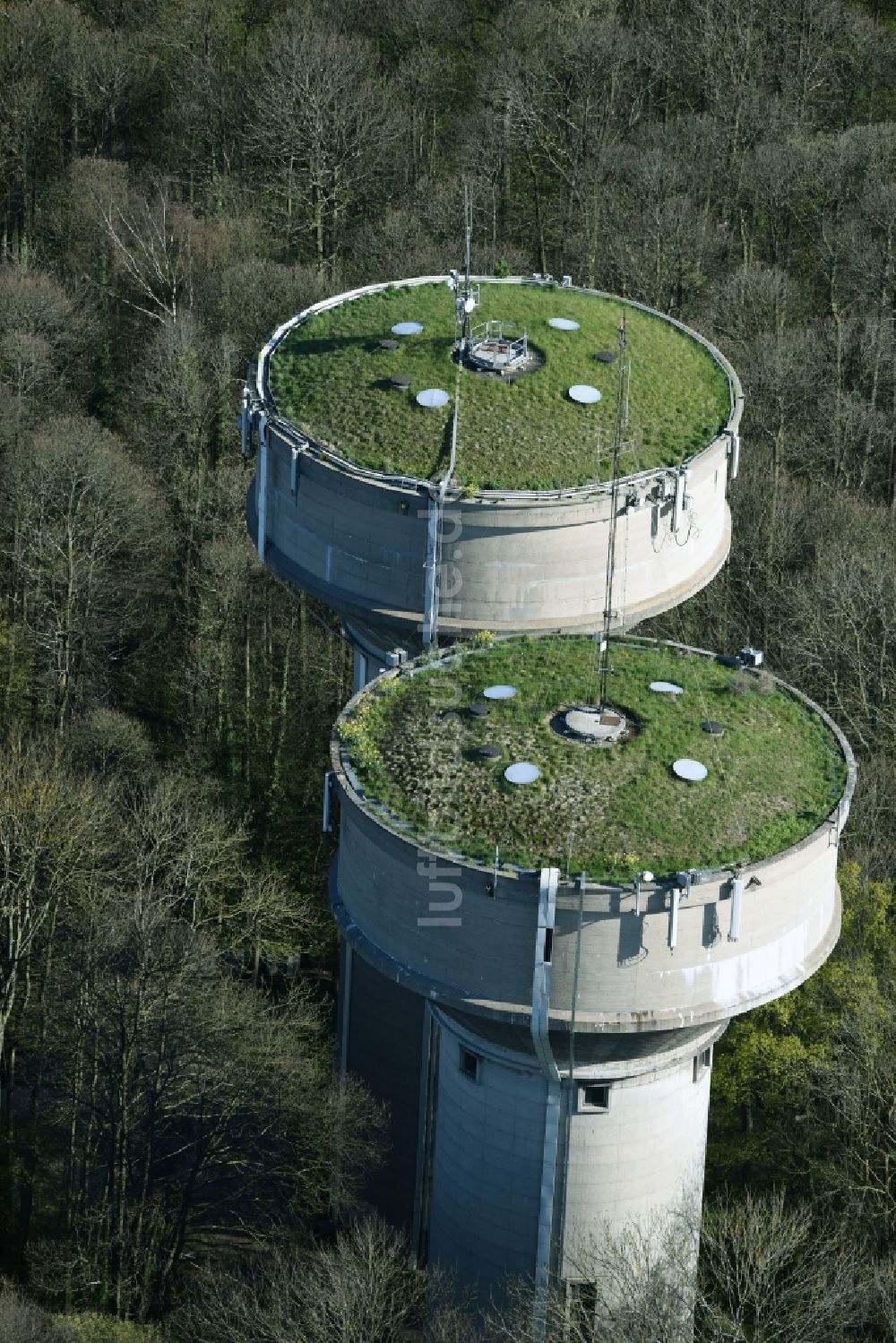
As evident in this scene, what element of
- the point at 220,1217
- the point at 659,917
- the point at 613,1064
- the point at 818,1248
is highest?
the point at 659,917

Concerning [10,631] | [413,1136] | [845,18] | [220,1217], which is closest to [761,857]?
[413,1136]

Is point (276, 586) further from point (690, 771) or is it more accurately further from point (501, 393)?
point (690, 771)

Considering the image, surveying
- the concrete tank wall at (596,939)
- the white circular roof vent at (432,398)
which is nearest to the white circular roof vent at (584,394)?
the white circular roof vent at (432,398)

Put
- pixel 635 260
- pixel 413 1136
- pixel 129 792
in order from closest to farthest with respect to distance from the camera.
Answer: pixel 413 1136 → pixel 129 792 → pixel 635 260

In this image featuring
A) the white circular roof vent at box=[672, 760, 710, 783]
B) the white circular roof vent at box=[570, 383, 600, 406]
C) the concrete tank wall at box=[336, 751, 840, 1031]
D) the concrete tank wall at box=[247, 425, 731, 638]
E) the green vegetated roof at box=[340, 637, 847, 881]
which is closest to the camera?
the concrete tank wall at box=[336, 751, 840, 1031]

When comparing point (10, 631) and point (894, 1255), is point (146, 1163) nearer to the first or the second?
point (894, 1255)

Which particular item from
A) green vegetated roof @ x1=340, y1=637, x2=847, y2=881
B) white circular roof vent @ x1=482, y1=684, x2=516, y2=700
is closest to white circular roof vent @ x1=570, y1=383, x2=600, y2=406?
green vegetated roof @ x1=340, y1=637, x2=847, y2=881

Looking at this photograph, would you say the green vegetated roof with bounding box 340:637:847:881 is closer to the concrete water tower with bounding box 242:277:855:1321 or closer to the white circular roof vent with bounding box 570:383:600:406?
the concrete water tower with bounding box 242:277:855:1321
